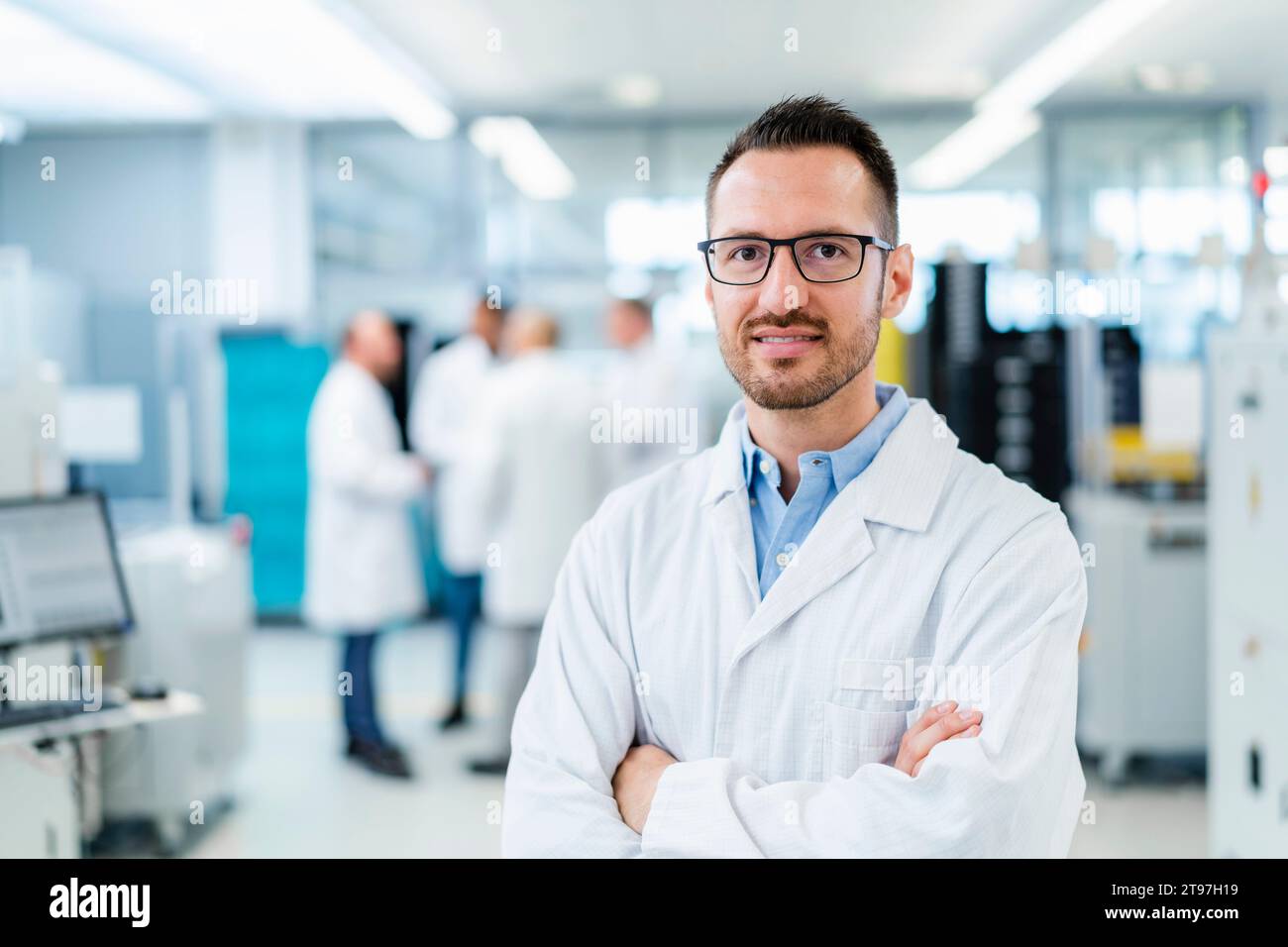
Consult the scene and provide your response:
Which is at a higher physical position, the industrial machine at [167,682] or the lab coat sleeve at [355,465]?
the lab coat sleeve at [355,465]

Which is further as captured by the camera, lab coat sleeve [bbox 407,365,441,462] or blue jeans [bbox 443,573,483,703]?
lab coat sleeve [bbox 407,365,441,462]

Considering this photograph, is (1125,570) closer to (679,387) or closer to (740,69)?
(679,387)

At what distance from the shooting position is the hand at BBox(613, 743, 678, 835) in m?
1.19

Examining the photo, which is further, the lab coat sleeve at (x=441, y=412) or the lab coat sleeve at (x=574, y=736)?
the lab coat sleeve at (x=441, y=412)

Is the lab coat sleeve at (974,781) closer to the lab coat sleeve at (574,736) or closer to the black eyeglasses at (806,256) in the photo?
the lab coat sleeve at (574,736)

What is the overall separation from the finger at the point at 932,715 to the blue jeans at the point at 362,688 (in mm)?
2779

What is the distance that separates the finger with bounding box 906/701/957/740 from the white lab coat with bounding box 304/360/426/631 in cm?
271

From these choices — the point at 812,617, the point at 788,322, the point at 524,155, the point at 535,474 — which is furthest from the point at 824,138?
the point at 524,155

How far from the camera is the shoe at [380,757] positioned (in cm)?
352

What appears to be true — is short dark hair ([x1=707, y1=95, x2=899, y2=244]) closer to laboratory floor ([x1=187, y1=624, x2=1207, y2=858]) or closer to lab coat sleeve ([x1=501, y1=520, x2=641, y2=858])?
lab coat sleeve ([x1=501, y1=520, x2=641, y2=858])

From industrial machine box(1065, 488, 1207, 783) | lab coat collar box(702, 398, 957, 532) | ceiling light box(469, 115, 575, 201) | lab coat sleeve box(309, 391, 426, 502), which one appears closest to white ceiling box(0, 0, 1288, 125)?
ceiling light box(469, 115, 575, 201)

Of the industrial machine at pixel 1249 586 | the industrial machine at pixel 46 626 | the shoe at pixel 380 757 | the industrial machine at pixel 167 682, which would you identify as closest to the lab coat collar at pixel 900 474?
the industrial machine at pixel 1249 586
